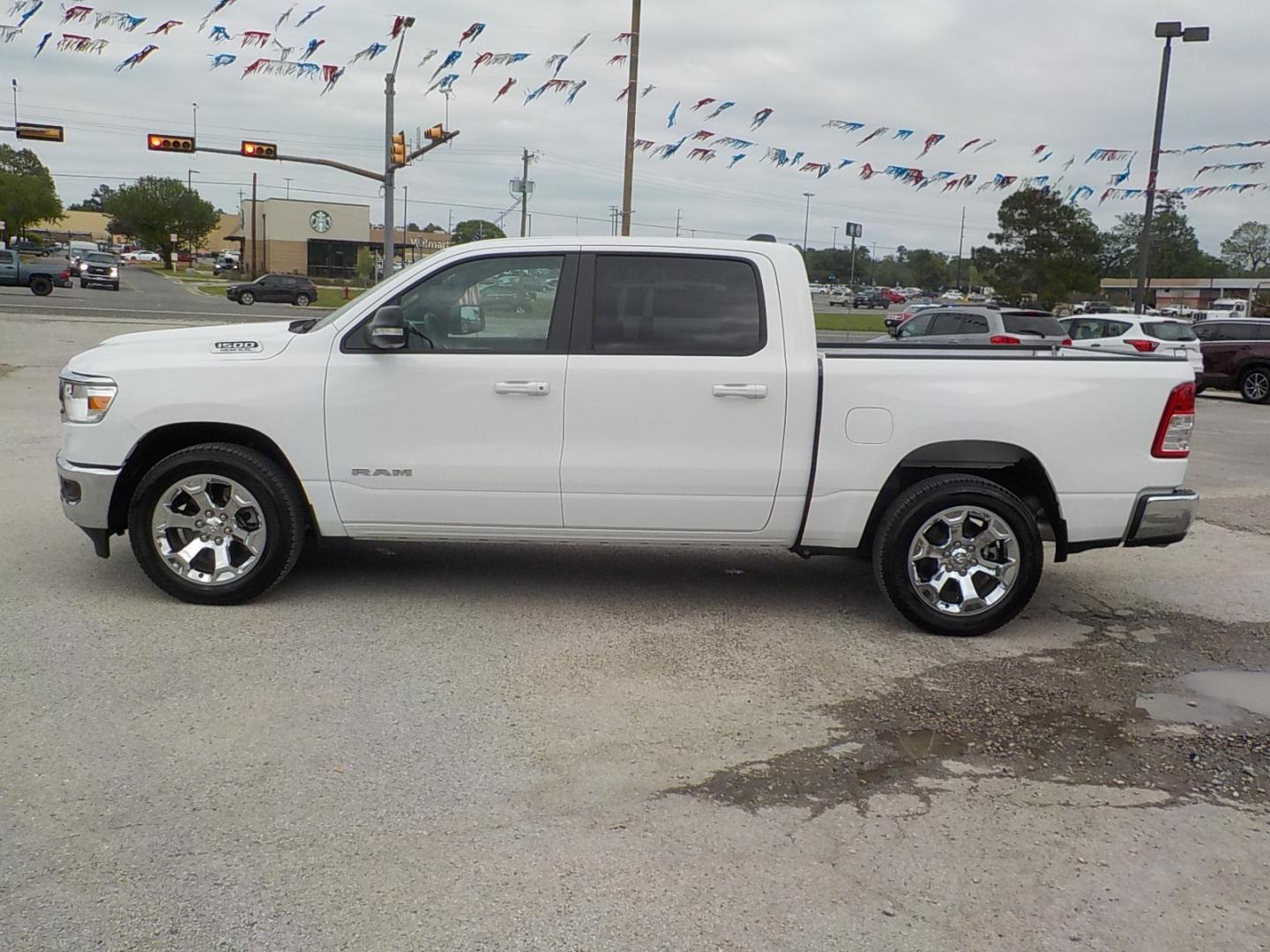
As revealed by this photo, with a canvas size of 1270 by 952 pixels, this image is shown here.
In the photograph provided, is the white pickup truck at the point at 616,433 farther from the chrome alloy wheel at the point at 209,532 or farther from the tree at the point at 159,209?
the tree at the point at 159,209

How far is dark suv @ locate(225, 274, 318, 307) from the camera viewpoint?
49.6 m

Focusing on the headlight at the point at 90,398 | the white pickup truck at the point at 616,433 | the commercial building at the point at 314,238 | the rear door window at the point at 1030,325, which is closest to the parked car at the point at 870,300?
the commercial building at the point at 314,238

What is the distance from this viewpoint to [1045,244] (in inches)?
2322

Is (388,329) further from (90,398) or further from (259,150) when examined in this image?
(259,150)

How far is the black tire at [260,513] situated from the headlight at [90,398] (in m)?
0.39

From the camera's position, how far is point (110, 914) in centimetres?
317

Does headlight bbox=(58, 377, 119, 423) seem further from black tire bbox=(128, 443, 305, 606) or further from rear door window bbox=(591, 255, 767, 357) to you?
rear door window bbox=(591, 255, 767, 357)

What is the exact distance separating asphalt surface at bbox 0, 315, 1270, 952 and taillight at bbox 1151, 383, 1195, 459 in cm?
100

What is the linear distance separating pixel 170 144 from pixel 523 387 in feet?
107

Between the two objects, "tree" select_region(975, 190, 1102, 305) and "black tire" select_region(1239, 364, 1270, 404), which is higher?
"tree" select_region(975, 190, 1102, 305)

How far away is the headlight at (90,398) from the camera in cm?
582

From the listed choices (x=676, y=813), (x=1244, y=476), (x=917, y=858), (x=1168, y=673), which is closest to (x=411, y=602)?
(x=676, y=813)

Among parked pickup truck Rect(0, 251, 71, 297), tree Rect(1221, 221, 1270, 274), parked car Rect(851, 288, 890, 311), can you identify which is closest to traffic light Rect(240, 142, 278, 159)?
parked pickup truck Rect(0, 251, 71, 297)

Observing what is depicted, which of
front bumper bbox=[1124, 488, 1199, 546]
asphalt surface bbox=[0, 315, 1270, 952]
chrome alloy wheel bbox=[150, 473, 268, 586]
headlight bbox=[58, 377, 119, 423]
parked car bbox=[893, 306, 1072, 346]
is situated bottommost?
asphalt surface bbox=[0, 315, 1270, 952]
